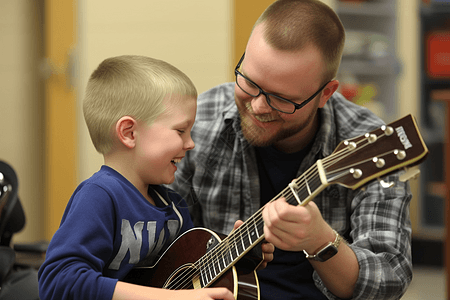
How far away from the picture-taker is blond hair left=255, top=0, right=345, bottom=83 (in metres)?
1.11

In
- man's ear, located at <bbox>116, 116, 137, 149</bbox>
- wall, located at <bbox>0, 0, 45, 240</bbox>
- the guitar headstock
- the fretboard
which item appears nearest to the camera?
the guitar headstock

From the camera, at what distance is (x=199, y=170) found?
1354 millimetres

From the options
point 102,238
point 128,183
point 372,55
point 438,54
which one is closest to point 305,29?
point 128,183

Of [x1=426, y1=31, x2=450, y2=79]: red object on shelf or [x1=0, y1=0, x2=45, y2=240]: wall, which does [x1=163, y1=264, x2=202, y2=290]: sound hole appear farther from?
[x1=426, y1=31, x2=450, y2=79]: red object on shelf

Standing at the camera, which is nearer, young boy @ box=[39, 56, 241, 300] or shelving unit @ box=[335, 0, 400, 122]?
young boy @ box=[39, 56, 241, 300]

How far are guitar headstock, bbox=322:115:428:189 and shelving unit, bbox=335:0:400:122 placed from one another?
260cm

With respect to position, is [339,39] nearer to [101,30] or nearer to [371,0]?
[101,30]

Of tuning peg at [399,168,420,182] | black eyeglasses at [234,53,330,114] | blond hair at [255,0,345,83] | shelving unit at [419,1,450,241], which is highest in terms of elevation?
blond hair at [255,0,345,83]

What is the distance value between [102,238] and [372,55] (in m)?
2.91

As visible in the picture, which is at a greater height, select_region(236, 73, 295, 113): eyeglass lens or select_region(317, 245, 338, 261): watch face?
select_region(236, 73, 295, 113): eyeglass lens

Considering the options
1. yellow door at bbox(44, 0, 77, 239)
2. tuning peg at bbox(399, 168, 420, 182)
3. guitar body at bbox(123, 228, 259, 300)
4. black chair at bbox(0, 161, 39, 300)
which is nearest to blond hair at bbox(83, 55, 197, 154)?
guitar body at bbox(123, 228, 259, 300)

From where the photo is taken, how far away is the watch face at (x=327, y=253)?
35.1 inches

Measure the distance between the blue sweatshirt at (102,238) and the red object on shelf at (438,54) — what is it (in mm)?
2899

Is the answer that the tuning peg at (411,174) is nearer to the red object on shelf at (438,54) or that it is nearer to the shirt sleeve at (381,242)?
the shirt sleeve at (381,242)
